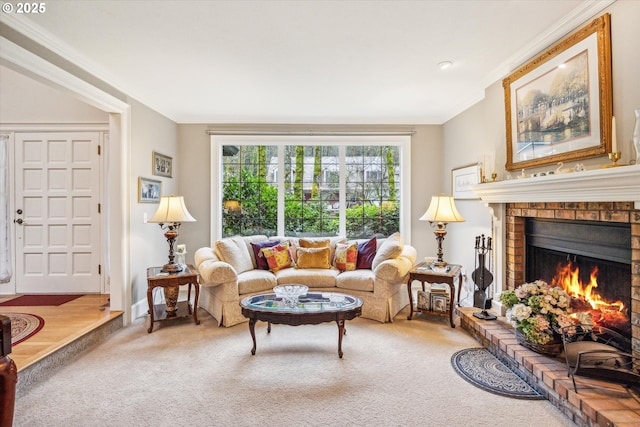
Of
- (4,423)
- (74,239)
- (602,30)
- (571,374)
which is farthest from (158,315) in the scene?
(602,30)

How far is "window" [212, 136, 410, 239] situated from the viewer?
5.10 m

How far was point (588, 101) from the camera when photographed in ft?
7.29

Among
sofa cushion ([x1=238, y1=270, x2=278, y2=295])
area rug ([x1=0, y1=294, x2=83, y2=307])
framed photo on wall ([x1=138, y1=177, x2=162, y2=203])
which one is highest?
framed photo on wall ([x1=138, y1=177, x2=162, y2=203])

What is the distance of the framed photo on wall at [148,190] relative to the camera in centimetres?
385

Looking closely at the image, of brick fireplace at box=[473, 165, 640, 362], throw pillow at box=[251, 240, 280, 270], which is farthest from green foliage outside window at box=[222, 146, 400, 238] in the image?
brick fireplace at box=[473, 165, 640, 362]

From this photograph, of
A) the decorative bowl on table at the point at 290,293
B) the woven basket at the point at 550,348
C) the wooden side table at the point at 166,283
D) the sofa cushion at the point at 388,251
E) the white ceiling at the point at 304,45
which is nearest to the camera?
the white ceiling at the point at 304,45

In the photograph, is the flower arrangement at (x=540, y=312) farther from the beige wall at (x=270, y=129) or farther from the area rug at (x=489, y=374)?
the beige wall at (x=270, y=129)

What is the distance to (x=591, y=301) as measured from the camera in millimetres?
2455

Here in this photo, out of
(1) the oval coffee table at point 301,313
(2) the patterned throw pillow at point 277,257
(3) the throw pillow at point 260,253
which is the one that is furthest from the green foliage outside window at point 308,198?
(1) the oval coffee table at point 301,313

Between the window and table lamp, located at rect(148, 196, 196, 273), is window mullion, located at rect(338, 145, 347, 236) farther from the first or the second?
table lamp, located at rect(148, 196, 196, 273)

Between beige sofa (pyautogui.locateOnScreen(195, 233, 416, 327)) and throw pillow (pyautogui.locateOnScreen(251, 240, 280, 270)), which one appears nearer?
beige sofa (pyautogui.locateOnScreen(195, 233, 416, 327))

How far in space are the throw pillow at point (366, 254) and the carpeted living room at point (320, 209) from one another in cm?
3

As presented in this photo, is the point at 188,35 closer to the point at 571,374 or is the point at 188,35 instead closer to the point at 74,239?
the point at 74,239

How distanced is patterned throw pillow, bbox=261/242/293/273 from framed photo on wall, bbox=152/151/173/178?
5.52 ft
